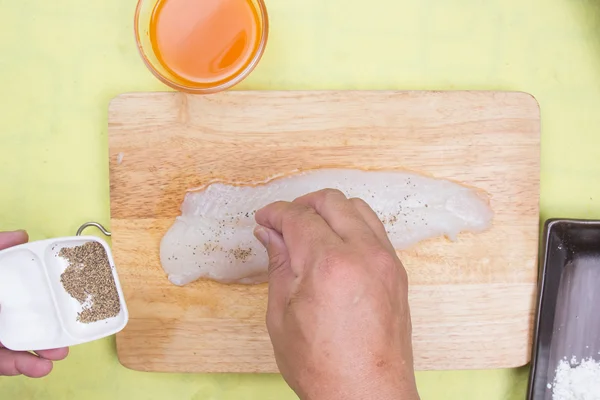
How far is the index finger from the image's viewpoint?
79 centimetres

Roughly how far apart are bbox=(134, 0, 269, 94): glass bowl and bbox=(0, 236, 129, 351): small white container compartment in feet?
1.17

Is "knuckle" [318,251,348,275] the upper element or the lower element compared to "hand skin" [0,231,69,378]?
upper

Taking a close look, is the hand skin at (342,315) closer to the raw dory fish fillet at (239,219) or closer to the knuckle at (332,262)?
the knuckle at (332,262)

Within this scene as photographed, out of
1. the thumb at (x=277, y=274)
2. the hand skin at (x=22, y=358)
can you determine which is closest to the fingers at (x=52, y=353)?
the hand skin at (x=22, y=358)

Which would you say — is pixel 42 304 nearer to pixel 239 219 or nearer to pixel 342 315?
pixel 239 219

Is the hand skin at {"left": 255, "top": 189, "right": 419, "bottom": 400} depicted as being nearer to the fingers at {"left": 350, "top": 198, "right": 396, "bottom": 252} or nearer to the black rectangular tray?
the fingers at {"left": 350, "top": 198, "right": 396, "bottom": 252}

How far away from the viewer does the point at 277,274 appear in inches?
33.5

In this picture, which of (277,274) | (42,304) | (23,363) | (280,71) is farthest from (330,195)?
(23,363)

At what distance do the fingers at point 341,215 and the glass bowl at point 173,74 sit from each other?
13.4 inches

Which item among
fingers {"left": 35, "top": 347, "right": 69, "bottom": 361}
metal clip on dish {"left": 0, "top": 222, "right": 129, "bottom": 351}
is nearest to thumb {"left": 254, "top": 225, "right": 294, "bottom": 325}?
metal clip on dish {"left": 0, "top": 222, "right": 129, "bottom": 351}

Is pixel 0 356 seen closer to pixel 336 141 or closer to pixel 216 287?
pixel 216 287

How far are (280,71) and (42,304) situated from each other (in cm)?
69

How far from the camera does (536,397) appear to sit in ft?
3.81

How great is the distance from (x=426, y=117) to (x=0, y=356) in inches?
39.7
